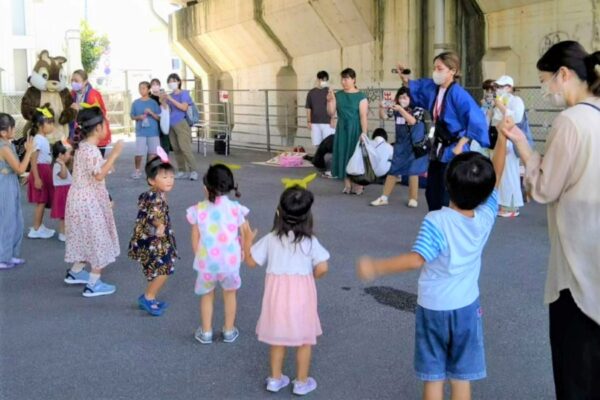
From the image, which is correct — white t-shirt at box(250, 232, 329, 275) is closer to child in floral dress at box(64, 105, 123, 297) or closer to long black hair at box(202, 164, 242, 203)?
long black hair at box(202, 164, 242, 203)

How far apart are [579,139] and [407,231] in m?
5.40

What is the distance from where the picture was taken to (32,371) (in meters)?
4.42

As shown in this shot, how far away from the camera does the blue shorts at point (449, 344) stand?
3.25 metres

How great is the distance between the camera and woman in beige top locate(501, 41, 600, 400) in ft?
8.96

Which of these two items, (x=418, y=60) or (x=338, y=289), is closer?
(x=338, y=289)

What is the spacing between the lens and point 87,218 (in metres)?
5.81

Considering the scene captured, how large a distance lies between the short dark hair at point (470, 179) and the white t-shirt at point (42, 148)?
5.61m

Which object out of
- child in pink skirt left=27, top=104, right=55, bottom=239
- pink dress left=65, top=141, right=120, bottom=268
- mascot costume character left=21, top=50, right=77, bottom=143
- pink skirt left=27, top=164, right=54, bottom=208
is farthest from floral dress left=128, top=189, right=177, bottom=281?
mascot costume character left=21, top=50, right=77, bottom=143

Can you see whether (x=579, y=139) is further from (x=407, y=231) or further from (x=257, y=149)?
(x=257, y=149)

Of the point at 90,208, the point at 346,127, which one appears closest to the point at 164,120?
the point at 346,127

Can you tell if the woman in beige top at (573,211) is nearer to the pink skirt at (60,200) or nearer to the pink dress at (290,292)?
the pink dress at (290,292)

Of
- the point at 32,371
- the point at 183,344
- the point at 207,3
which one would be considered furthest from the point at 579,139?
the point at 207,3

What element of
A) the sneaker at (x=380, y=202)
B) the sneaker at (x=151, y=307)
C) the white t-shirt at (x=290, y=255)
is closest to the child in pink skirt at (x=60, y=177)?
the sneaker at (x=151, y=307)

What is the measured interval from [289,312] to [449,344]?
92 centimetres
